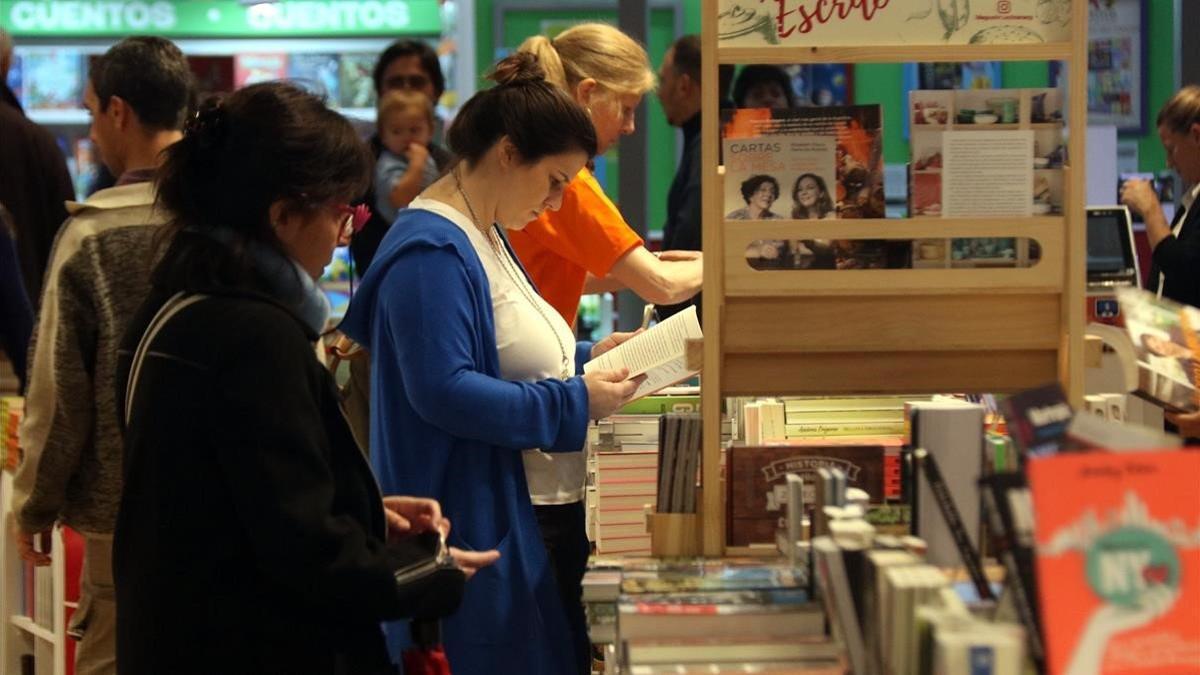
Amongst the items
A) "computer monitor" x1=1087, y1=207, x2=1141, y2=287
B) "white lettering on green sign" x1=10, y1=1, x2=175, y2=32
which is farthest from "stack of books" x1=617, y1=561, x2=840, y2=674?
"white lettering on green sign" x1=10, y1=1, x2=175, y2=32

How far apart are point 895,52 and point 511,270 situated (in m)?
0.85

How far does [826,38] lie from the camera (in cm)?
237

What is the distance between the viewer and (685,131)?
209 inches

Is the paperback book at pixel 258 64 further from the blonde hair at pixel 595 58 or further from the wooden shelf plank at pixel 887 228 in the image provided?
the wooden shelf plank at pixel 887 228

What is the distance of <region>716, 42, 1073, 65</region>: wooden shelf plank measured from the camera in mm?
2352

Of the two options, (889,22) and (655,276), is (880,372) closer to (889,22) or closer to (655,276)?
(889,22)

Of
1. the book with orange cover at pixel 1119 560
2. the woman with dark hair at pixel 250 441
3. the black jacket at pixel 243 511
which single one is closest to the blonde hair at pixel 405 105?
the woman with dark hair at pixel 250 441

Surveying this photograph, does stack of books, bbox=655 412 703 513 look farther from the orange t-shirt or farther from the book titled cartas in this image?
the orange t-shirt

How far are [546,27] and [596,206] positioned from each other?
4280 mm

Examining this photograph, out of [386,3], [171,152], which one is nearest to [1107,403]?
[171,152]

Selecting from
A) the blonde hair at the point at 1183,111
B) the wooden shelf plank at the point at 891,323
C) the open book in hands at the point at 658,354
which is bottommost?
the open book in hands at the point at 658,354

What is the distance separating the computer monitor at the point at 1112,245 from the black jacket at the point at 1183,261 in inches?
21.9

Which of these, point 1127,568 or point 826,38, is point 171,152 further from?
point 1127,568

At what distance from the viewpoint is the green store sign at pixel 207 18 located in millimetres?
7766
